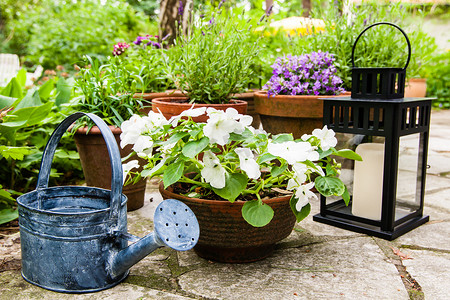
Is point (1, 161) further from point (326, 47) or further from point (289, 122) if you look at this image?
point (326, 47)

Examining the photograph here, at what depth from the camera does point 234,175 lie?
1370 mm

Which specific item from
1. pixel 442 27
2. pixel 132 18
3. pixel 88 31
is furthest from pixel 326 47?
pixel 442 27

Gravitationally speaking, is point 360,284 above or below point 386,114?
below

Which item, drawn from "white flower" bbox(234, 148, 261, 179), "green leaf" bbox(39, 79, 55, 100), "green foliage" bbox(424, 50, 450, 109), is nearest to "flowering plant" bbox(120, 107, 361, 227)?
"white flower" bbox(234, 148, 261, 179)

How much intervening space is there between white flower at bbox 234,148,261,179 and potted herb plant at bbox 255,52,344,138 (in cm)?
96

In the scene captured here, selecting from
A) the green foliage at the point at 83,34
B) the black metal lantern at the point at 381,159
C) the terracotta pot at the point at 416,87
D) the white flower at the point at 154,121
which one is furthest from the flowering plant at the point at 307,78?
the green foliage at the point at 83,34

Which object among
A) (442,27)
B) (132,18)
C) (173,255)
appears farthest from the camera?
(442,27)

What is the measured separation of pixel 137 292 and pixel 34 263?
12.8 inches

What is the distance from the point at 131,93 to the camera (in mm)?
2223

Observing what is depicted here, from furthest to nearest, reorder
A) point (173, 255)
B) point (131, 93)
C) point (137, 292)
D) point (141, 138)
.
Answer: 1. point (131, 93)
2. point (173, 255)
3. point (141, 138)
4. point (137, 292)

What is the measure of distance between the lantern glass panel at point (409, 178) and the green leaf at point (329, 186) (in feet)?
2.06

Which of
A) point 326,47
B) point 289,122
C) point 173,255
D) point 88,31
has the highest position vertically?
point 88,31

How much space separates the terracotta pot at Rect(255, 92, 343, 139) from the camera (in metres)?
2.23

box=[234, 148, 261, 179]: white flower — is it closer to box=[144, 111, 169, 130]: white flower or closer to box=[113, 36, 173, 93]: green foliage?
box=[144, 111, 169, 130]: white flower
